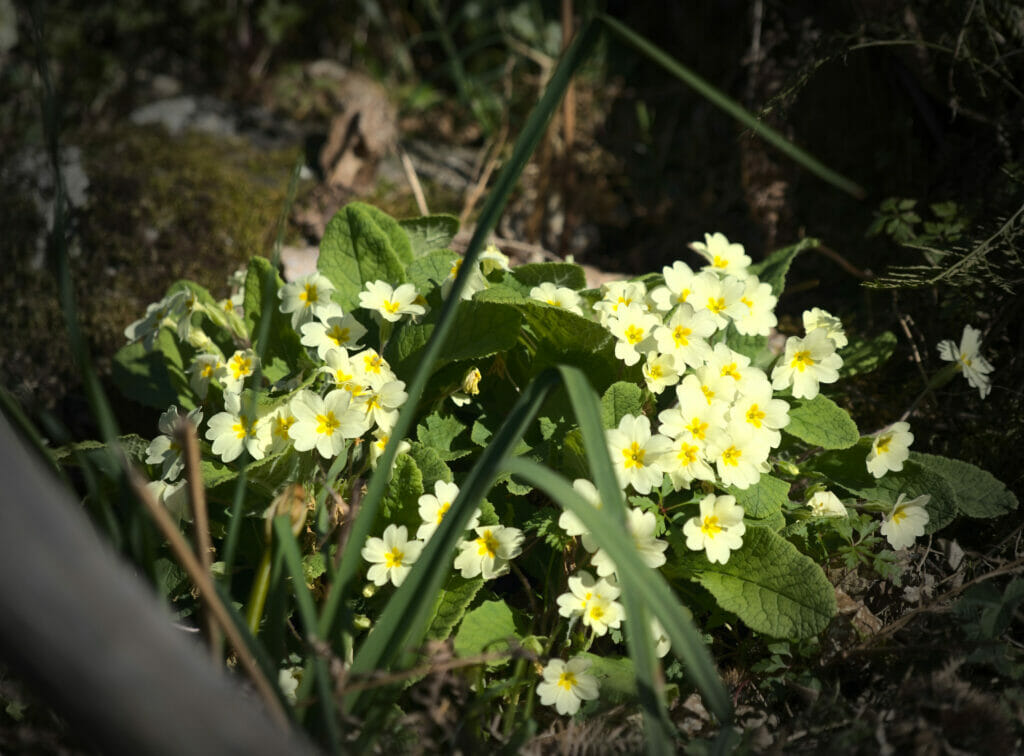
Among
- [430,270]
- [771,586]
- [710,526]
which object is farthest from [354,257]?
[771,586]

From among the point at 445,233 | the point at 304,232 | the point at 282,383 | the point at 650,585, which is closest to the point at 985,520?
the point at 650,585

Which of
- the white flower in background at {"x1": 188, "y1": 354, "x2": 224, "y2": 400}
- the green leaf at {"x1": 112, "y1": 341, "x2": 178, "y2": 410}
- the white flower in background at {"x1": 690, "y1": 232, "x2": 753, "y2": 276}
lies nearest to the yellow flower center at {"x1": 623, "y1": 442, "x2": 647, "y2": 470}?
the white flower in background at {"x1": 690, "y1": 232, "x2": 753, "y2": 276}

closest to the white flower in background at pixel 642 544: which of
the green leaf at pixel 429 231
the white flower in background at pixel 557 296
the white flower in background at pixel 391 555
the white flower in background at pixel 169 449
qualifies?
the white flower in background at pixel 391 555

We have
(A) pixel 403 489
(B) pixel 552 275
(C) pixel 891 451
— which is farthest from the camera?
(B) pixel 552 275

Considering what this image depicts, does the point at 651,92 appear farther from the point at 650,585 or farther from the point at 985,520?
the point at 650,585

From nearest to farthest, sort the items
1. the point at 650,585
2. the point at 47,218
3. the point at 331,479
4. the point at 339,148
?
the point at 650,585 < the point at 331,479 < the point at 47,218 < the point at 339,148

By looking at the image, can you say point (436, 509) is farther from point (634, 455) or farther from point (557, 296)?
point (557, 296)

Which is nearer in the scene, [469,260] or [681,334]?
[469,260]

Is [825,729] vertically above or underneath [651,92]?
underneath
